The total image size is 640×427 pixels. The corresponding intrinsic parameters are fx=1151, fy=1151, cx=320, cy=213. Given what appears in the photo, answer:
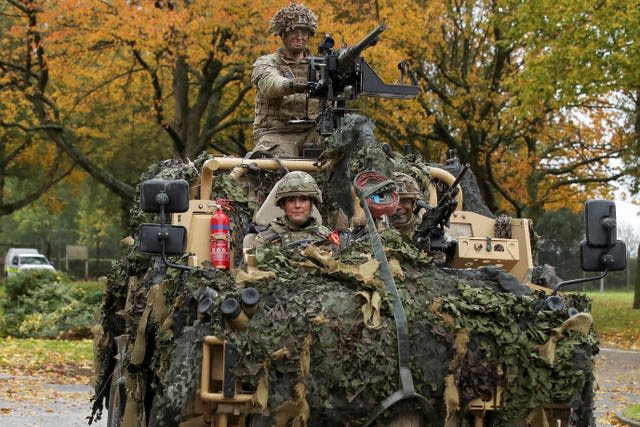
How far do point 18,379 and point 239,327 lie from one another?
37.1 feet

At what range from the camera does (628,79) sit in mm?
22656

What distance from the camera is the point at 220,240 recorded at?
8.21 metres

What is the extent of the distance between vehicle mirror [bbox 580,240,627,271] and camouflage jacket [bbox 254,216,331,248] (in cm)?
175

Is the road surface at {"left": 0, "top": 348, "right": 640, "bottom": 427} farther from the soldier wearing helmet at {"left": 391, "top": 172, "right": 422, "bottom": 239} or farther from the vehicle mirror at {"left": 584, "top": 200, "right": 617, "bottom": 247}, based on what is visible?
the vehicle mirror at {"left": 584, "top": 200, "right": 617, "bottom": 247}

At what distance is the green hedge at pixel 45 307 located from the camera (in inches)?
858

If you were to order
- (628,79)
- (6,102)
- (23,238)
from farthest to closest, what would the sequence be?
(23,238) < (6,102) < (628,79)

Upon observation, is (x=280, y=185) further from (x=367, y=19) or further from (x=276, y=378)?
(x=367, y=19)

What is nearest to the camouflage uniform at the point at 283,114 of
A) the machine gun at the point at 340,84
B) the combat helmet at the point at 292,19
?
the combat helmet at the point at 292,19

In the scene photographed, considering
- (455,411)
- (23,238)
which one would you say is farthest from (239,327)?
(23,238)

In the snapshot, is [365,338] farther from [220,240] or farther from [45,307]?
[45,307]

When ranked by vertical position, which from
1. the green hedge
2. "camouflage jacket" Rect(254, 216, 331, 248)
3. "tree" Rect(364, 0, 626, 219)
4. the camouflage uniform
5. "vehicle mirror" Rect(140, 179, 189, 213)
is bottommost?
the green hedge

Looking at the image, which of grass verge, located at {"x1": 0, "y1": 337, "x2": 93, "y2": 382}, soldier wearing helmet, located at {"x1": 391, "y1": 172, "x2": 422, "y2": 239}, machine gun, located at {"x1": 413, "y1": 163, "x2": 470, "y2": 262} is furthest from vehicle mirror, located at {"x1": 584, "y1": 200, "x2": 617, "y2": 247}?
grass verge, located at {"x1": 0, "y1": 337, "x2": 93, "y2": 382}

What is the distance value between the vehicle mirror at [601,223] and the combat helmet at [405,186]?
1.83 m

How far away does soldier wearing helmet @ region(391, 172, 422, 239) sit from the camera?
803cm
